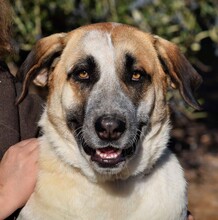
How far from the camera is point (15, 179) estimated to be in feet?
11.5

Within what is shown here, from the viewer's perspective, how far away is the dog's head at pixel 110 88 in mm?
3451

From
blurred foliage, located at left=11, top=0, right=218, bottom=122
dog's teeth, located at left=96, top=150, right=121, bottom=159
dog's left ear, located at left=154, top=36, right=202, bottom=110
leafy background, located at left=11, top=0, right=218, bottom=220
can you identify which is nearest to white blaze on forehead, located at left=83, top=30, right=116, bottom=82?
dog's left ear, located at left=154, top=36, right=202, bottom=110

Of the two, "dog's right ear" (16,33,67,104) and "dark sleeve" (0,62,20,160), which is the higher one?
"dog's right ear" (16,33,67,104)

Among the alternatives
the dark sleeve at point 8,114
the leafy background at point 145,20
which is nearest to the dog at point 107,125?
the dark sleeve at point 8,114

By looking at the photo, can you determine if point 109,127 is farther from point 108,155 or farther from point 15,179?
point 15,179

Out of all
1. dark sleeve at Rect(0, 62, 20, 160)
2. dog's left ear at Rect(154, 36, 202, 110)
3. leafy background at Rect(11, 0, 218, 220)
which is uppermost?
dog's left ear at Rect(154, 36, 202, 110)

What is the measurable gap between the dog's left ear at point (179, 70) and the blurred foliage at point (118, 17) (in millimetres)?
A: 1882

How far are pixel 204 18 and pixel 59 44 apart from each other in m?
2.83

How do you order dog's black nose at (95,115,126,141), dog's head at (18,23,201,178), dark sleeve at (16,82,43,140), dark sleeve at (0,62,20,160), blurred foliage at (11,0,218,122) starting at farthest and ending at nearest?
blurred foliage at (11,0,218,122) < dark sleeve at (16,82,43,140) < dark sleeve at (0,62,20,160) < dog's head at (18,23,201,178) < dog's black nose at (95,115,126,141)

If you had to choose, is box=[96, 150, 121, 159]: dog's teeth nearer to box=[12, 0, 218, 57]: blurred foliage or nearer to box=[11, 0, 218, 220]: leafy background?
box=[11, 0, 218, 220]: leafy background

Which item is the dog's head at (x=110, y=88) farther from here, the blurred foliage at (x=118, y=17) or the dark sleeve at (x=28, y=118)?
the blurred foliage at (x=118, y=17)

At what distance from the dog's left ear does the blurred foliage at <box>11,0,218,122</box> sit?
1882 mm

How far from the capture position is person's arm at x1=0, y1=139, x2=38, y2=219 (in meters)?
3.50

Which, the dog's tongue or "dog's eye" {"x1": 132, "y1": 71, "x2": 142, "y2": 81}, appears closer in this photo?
the dog's tongue
